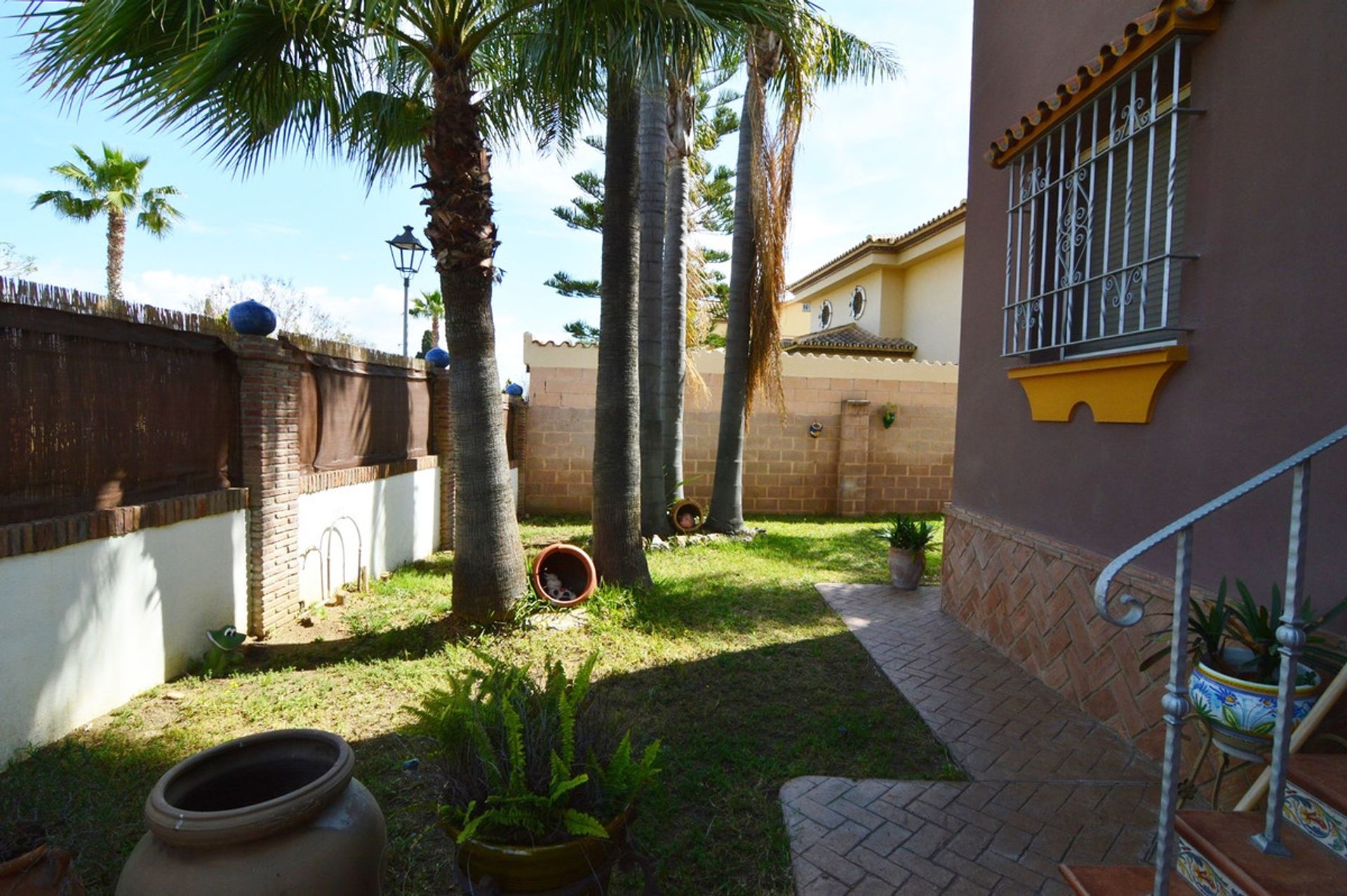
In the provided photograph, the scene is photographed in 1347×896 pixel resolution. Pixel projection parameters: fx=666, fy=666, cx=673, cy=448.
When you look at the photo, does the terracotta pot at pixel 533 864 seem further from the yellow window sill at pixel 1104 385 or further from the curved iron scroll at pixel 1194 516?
the yellow window sill at pixel 1104 385

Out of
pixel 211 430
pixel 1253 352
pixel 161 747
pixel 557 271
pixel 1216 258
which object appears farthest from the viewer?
pixel 557 271

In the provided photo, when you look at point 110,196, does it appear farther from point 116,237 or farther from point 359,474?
point 359,474

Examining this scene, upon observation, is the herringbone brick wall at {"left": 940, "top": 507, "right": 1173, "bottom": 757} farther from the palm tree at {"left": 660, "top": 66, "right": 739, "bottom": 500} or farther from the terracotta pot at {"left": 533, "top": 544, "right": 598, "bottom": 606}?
the palm tree at {"left": 660, "top": 66, "right": 739, "bottom": 500}

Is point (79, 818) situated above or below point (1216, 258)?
below

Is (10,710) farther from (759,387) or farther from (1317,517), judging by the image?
(759,387)

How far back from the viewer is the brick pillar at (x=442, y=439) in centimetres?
818

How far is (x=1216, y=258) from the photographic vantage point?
9.81 feet

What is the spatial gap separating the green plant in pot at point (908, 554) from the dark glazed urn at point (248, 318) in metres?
5.77

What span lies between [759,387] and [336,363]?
5.39 m

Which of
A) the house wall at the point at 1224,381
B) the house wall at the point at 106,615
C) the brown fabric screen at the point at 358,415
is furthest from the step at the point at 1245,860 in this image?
the brown fabric screen at the point at 358,415

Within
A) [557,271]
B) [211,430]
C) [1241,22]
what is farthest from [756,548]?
[557,271]

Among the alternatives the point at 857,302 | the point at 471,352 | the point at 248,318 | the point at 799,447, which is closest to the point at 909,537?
the point at 471,352

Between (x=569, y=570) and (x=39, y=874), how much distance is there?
3943mm

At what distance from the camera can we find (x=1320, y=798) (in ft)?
5.96
